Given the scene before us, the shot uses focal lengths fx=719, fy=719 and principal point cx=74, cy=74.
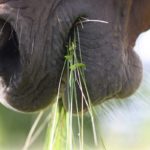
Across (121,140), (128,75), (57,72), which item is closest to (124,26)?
(128,75)

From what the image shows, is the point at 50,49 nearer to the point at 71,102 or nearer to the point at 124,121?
the point at 71,102

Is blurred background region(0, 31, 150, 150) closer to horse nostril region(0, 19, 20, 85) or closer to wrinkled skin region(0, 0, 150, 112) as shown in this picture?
wrinkled skin region(0, 0, 150, 112)

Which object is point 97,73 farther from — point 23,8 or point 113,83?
point 23,8

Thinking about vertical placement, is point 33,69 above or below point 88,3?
below

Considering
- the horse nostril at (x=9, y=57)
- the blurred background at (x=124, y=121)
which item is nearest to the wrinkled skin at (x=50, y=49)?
the horse nostril at (x=9, y=57)

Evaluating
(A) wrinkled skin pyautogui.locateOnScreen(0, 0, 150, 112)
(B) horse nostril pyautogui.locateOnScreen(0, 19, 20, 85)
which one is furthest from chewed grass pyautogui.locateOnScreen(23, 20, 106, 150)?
(B) horse nostril pyautogui.locateOnScreen(0, 19, 20, 85)

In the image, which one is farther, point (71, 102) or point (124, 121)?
point (124, 121)

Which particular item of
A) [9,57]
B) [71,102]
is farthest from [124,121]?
[9,57]
